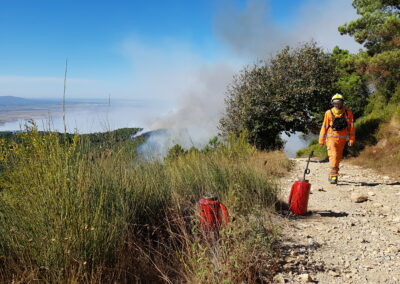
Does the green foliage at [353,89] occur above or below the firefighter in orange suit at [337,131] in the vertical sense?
above

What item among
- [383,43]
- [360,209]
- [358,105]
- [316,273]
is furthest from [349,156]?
[316,273]

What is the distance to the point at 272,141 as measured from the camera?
14.7 metres

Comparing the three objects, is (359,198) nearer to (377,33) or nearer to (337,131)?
(337,131)

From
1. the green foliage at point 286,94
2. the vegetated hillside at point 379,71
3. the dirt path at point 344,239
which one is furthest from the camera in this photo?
the green foliage at point 286,94

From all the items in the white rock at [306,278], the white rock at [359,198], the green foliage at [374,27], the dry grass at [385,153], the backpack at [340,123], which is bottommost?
the white rock at [306,278]

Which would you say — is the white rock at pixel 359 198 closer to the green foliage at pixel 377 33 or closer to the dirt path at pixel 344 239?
the dirt path at pixel 344 239

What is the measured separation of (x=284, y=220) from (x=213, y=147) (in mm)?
2748

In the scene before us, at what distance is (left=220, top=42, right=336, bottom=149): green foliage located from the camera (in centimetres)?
1361

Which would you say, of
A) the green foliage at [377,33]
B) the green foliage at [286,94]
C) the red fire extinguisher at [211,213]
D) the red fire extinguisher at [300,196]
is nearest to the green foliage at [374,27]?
the green foliage at [377,33]

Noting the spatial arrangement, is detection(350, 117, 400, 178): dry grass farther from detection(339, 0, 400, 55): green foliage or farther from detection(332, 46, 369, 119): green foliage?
detection(332, 46, 369, 119): green foliage

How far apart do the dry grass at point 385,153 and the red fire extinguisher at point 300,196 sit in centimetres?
416

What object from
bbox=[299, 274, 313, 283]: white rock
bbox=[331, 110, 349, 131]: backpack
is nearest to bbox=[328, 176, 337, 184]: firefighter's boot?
bbox=[331, 110, 349, 131]: backpack

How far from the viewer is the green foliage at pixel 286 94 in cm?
1361

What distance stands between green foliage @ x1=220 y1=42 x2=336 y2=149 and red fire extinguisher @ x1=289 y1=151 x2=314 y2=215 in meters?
9.16
